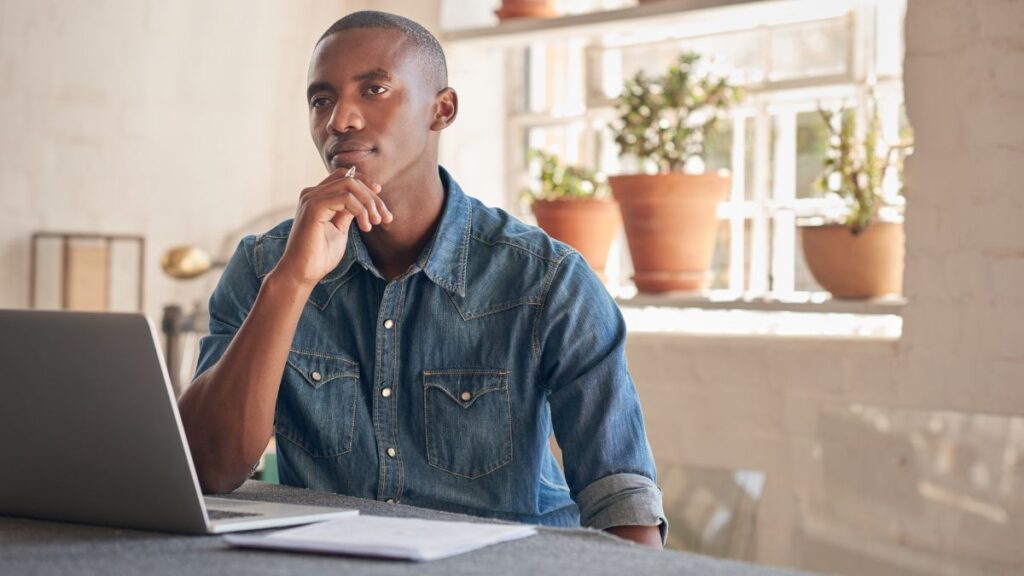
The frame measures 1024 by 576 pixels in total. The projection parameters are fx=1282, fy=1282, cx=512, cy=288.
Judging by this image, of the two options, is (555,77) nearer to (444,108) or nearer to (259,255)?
(444,108)

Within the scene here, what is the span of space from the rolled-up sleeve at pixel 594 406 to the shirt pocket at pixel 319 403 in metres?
0.26

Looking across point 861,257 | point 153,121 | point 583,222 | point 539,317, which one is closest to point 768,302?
point 861,257

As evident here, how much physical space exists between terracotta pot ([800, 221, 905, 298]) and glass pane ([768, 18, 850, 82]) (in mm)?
533

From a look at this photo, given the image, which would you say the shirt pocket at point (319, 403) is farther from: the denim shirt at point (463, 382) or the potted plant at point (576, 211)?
the potted plant at point (576, 211)

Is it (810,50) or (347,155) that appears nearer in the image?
(347,155)

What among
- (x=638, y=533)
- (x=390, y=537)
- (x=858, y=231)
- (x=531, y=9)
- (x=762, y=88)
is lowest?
(x=638, y=533)

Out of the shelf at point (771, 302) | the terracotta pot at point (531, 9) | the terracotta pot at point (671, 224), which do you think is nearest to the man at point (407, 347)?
the shelf at point (771, 302)

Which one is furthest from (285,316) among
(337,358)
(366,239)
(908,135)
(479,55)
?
(479,55)

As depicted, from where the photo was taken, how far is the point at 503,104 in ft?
12.6

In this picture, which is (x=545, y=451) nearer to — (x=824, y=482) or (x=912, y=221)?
(x=824, y=482)

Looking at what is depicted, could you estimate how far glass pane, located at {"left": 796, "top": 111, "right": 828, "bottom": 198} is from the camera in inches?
127

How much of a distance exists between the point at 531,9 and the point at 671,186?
736 mm

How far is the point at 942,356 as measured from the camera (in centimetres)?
262

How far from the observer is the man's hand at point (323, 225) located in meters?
1.56
